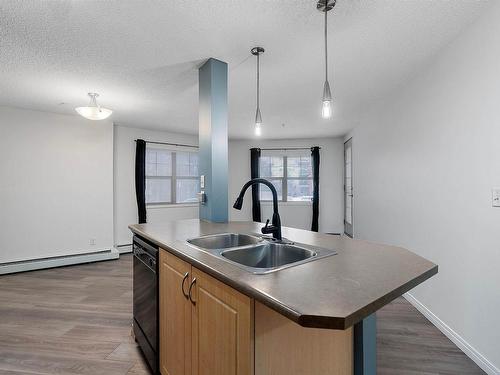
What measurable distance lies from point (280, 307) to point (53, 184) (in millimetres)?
4689

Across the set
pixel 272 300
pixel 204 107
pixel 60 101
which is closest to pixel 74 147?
pixel 60 101

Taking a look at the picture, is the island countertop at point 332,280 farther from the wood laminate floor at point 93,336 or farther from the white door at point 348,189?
the white door at point 348,189

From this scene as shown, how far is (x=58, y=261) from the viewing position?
4.17 metres

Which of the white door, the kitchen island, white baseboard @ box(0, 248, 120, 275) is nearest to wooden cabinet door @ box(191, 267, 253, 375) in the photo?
the kitchen island

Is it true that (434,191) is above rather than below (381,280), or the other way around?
above

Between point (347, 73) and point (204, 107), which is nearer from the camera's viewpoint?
point (204, 107)

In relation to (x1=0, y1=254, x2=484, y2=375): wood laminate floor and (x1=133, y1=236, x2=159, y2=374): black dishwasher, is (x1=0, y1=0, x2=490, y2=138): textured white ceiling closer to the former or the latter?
(x1=133, y1=236, x2=159, y2=374): black dishwasher

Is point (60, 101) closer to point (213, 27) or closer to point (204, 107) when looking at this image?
point (204, 107)

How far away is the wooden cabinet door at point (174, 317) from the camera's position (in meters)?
1.33

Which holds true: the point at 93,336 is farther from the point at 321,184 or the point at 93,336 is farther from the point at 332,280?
the point at 321,184

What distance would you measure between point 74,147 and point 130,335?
3.37 meters

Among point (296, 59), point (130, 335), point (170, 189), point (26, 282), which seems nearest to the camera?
point (130, 335)

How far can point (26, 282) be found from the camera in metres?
3.51

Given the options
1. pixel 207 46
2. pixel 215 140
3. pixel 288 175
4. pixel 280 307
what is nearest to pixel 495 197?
pixel 280 307
